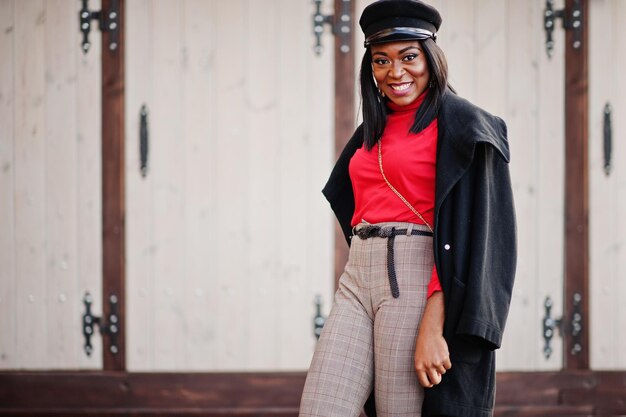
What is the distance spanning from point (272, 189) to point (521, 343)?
1.46 meters

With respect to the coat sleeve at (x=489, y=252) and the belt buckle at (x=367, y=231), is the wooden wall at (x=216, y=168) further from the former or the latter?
the coat sleeve at (x=489, y=252)

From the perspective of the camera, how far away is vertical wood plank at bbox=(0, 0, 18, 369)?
409 cm

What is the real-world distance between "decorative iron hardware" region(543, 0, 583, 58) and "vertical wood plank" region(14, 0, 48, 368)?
2484 mm

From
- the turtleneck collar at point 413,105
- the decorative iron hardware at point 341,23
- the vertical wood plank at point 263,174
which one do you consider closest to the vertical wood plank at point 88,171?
Result: the vertical wood plank at point 263,174

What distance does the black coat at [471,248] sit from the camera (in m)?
1.94

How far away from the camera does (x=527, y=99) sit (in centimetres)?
414

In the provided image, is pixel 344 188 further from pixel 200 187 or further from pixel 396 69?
pixel 200 187

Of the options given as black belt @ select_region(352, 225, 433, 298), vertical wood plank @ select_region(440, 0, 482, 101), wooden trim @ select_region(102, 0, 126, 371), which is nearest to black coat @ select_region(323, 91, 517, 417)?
black belt @ select_region(352, 225, 433, 298)

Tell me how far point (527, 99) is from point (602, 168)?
0.50m

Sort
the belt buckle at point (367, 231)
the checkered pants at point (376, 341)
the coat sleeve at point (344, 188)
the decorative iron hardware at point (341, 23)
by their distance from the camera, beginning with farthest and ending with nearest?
the decorative iron hardware at point (341, 23) < the coat sleeve at point (344, 188) < the belt buckle at point (367, 231) < the checkered pants at point (376, 341)

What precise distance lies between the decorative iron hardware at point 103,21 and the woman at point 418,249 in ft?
7.18

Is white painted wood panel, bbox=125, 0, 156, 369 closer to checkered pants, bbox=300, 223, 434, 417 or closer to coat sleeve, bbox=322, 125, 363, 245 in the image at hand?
coat sleeve, bbox=322, 125, 363, 245

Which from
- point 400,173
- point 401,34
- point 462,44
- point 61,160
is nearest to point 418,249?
point 400,173

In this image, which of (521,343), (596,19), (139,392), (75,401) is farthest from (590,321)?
(75,401)
